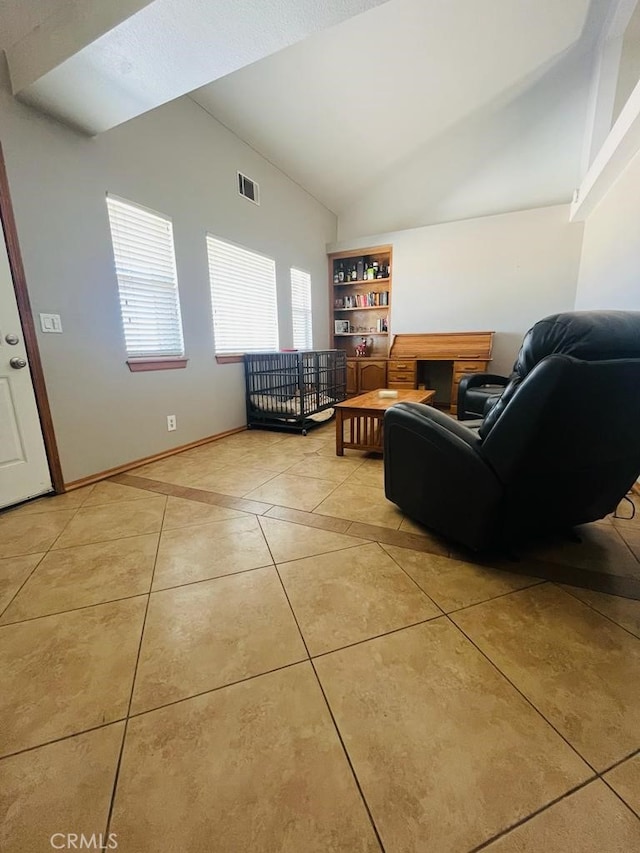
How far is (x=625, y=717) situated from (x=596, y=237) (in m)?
4.06

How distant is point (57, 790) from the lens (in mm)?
682

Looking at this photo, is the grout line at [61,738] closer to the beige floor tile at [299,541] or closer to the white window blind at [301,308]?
the beige floor tile at [299,541]

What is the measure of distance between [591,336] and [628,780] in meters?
1.04

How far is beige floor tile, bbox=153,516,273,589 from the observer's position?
1.35 metres

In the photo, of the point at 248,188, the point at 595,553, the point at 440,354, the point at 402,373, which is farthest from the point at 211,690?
the point at 440,354

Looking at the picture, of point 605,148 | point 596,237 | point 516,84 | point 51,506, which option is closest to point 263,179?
point 516,84

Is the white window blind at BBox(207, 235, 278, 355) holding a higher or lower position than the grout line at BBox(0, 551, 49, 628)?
higher

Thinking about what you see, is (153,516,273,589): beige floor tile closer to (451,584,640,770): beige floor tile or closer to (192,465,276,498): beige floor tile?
(192,465,276,498): beige floor tile

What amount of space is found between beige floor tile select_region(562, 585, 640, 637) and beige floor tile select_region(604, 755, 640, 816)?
0.45 metres

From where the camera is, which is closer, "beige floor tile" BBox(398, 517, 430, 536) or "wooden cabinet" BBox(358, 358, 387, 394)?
"beige floor tile" BBox(398, 517, 430, 536)

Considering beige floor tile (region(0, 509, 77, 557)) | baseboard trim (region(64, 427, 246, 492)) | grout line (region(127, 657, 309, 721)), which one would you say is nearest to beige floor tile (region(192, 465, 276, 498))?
baseboard trim (region(64, 427, 246, 492))

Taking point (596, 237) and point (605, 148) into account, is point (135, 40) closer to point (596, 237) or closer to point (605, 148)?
point (605, 148)

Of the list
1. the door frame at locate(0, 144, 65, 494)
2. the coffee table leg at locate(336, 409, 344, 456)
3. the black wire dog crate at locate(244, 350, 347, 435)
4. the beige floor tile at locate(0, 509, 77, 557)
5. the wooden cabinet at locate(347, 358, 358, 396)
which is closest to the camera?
the beige floor tile at locate(0, 509, 77, 557)

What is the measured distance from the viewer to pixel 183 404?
294 cm
